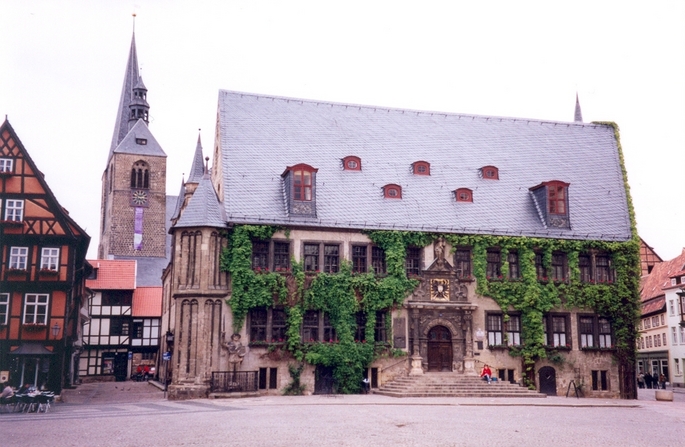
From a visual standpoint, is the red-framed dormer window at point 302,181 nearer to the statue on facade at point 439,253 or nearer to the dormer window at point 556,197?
the statue on facade at point 439,253

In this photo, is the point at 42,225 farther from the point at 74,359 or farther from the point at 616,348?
the point at 616,348

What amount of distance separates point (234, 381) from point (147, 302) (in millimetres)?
30145

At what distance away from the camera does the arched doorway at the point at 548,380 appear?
3878 centimetres

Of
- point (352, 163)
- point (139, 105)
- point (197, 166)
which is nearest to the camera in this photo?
point (352, 163)

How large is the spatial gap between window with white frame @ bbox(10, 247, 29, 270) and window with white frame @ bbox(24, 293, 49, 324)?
1.31 meters

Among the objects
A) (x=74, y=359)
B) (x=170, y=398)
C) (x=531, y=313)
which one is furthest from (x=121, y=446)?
(x=74, y=359)

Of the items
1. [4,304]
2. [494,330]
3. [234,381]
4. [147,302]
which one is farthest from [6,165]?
[147,302]

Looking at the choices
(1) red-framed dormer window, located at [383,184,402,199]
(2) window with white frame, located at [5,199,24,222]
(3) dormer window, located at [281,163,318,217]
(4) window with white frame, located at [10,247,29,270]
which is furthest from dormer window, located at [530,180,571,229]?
(2) window with white frame, located at [5,199,24,222]

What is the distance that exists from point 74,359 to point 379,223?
25.2 metres

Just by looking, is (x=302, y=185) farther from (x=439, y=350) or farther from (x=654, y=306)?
(x=654, y=306)

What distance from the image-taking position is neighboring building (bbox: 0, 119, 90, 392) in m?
34.0

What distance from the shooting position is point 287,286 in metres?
36.4

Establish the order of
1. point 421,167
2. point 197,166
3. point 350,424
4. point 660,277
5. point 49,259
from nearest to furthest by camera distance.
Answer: point 350,424 → point 49,259 → point 421,167 → point 197,166 → point 660,277

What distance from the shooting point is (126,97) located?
96188 mm
